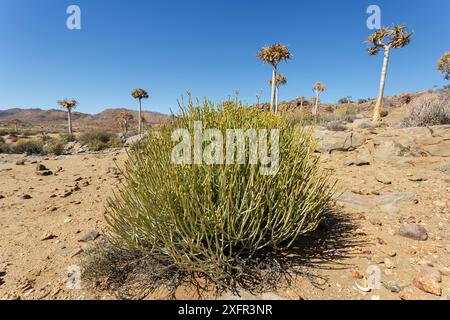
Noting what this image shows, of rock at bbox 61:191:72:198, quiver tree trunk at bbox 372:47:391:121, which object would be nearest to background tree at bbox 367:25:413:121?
quiver tree trunk at bbox 372:47:391:121

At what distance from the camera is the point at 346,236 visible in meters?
2.97

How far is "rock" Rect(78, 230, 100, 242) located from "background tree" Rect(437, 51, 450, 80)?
32.5 meters

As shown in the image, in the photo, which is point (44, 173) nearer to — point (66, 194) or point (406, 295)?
point (66, 194)

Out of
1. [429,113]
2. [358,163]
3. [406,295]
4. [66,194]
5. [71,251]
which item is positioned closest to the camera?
[406,295]

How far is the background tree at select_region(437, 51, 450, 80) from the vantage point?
77.0 feet

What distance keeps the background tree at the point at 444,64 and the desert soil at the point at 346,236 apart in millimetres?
26673

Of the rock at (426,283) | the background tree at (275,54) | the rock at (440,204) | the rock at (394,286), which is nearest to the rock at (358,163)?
the rock at (440,204)

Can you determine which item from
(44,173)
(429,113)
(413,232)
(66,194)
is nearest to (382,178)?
(413,232)

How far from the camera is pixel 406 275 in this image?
2268 millimetres

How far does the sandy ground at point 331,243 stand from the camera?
220cm

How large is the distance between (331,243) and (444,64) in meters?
31.4

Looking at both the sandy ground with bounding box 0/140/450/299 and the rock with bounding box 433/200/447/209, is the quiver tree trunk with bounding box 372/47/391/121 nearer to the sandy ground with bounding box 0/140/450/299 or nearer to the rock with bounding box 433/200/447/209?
Result: the sandy ground with bounding box 0/140/450/299
